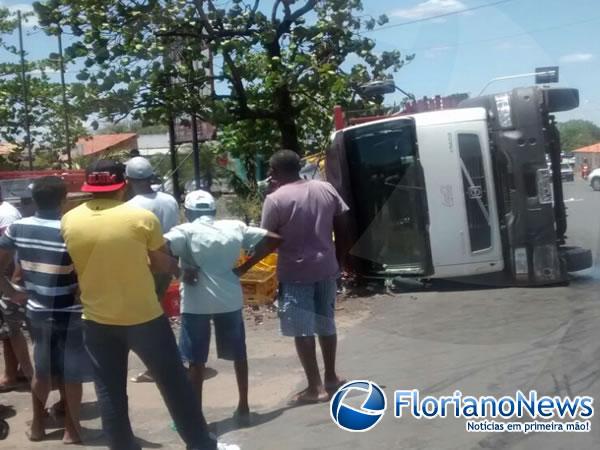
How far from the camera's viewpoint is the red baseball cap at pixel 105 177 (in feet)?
14.3

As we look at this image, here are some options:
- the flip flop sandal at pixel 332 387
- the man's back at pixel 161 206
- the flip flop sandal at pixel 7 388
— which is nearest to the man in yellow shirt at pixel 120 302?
the flip flop sandal at pixel 332 387

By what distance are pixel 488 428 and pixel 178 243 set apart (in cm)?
218

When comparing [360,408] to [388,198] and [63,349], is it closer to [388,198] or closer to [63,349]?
[63,349]

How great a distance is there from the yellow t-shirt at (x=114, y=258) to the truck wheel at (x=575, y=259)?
6093 millimetres

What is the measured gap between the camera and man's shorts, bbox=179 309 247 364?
201 inches

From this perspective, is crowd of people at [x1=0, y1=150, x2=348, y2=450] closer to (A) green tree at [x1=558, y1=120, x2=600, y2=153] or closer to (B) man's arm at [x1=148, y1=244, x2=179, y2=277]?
(B) man's arm at [x1=148, y1=244, x2=179, y2=277]

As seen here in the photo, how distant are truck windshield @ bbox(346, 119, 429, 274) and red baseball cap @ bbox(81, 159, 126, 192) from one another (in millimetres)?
5106

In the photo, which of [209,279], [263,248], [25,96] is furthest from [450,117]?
[25,96]

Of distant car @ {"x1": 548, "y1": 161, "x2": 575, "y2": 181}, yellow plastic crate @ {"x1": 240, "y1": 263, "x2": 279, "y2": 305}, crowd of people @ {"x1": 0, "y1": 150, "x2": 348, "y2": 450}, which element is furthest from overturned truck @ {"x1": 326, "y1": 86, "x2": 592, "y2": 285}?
crowd of people @ {"x1": 0, "y1": 150, "x2": 348, "y2": 450}

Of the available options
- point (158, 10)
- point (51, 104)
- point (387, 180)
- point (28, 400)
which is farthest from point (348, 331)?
point (51, 104)

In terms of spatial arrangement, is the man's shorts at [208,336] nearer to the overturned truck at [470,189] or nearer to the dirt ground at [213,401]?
the dirt ground at [213,401]

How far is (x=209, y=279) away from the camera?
16.7 feet

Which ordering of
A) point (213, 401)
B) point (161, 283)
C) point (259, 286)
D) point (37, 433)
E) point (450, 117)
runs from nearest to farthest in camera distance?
1. point (161, 283)
2. point (37, 433)
3. point (213, 401)
4. point (259, 286)
5. point (450, 117)

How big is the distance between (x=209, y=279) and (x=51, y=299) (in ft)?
3.19
